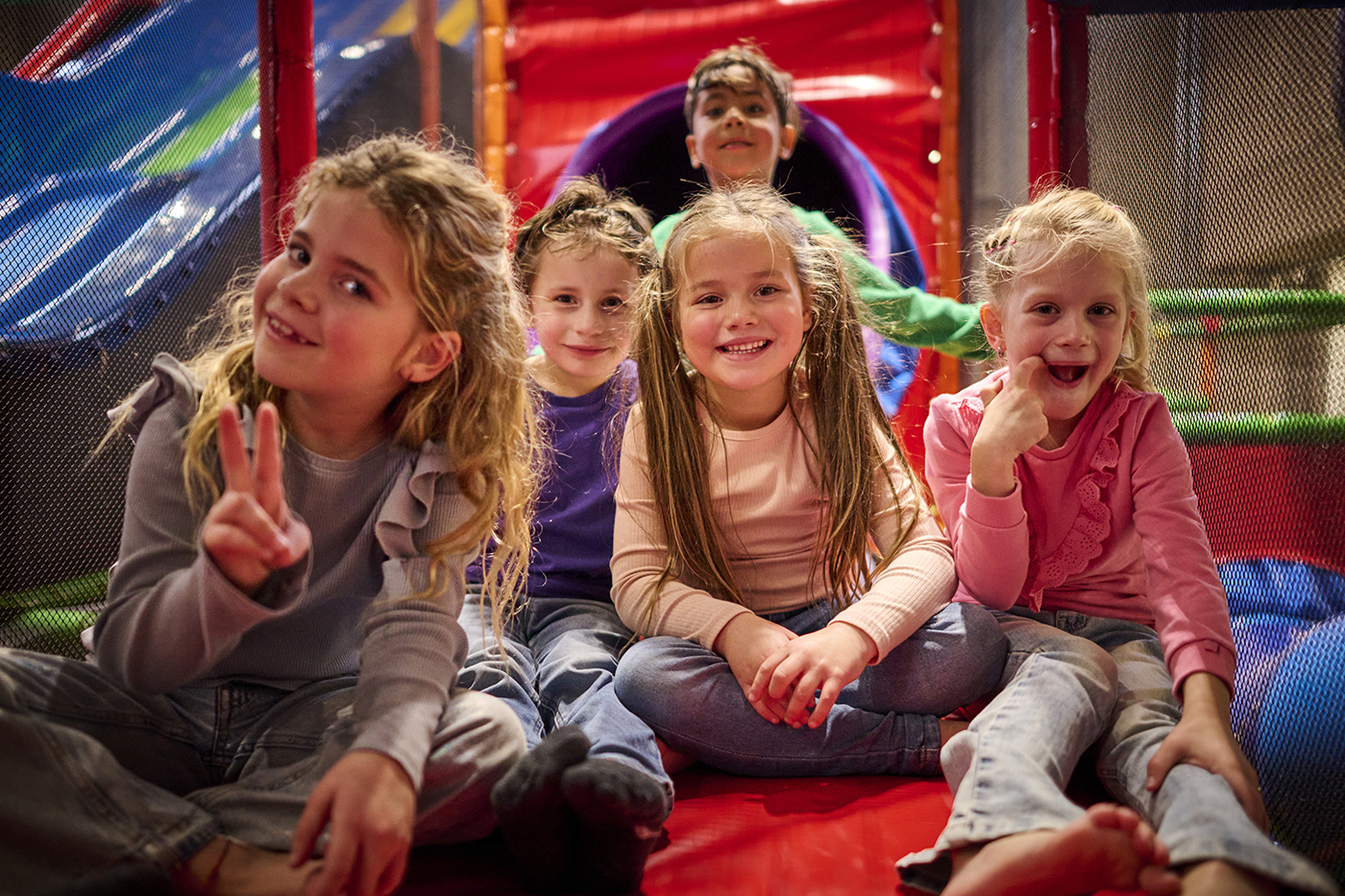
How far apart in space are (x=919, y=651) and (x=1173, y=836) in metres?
0.35

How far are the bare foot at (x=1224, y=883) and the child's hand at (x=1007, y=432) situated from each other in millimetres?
426

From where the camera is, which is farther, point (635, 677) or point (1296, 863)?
point (635, 677)

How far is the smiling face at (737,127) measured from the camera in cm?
197

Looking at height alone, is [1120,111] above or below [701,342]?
above

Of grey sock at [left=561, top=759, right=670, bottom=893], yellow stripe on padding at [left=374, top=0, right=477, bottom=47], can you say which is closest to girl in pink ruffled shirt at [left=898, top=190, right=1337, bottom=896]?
grey sock at [left=561, top=759, right=670, bottom=893]

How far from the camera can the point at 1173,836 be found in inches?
26.8

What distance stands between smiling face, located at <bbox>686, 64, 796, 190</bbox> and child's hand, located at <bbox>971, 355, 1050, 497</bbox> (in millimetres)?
1079

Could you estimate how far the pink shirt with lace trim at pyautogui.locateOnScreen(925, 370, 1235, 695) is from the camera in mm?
968

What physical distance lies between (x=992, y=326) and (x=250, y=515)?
0.85 meters

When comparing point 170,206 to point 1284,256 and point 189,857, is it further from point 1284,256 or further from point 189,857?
point 1284,256

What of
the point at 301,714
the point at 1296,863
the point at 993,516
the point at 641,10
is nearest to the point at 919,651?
the point at 993,516

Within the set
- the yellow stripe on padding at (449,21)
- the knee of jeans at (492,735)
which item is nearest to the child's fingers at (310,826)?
the knee of jeans at (492,735)

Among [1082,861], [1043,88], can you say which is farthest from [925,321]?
[1082,861]

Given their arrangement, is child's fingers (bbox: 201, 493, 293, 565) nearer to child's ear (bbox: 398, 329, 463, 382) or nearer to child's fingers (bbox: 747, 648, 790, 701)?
child's ear (bbox: 398, 329, 463, 382)
